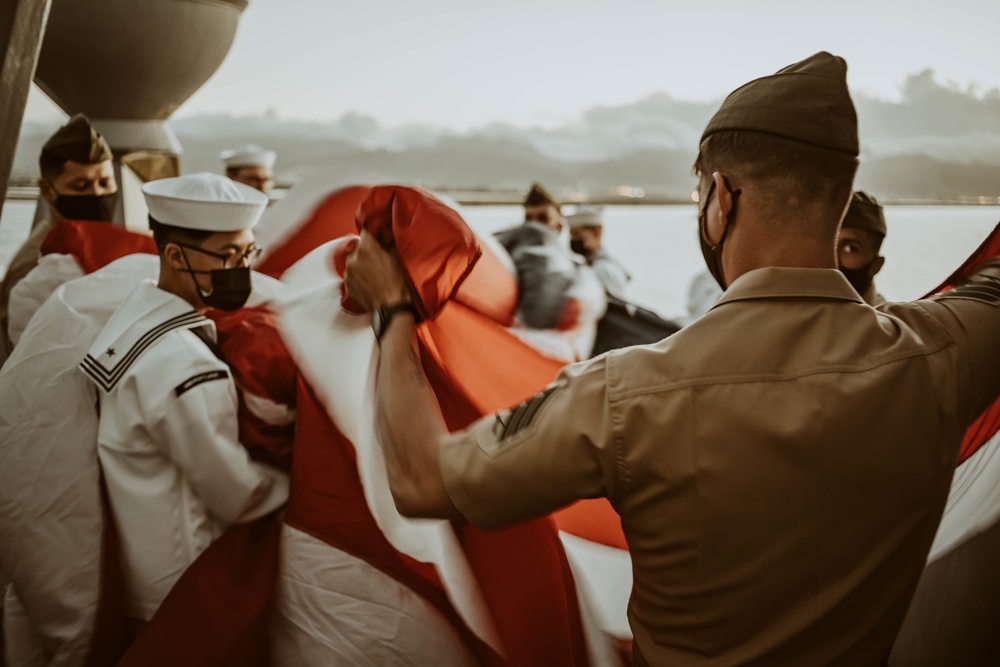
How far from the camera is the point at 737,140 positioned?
115 cm

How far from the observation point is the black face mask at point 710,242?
1.16 metres

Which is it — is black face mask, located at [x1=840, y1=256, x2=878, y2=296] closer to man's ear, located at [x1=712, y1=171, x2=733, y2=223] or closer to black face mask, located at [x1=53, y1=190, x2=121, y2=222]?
man's ear, located at [x1=712, y1=171, x2=733, y2=223]

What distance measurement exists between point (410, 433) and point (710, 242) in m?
0.55

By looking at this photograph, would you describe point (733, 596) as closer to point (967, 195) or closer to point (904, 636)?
point (904, 636)

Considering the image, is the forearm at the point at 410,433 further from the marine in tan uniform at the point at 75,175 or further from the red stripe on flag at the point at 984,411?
the marine in tan uniform at the point at 75,175

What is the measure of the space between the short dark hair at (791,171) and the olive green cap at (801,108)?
1cm

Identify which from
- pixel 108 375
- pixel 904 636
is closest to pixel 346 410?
pixel 108 375

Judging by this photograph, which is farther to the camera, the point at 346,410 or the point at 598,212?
the point at 598,212

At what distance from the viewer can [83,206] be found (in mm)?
3000

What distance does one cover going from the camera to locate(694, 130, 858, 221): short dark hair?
1108mm

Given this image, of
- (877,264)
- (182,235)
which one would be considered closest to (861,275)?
(877,264)

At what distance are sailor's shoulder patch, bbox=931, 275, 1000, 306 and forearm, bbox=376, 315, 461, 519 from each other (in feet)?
2.79

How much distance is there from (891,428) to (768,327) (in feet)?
0.72

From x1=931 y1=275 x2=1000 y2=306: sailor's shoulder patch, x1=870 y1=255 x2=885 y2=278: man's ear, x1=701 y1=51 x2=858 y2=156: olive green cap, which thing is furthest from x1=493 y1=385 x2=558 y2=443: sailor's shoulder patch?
x1=870 y1=255 x2=885 y2=278: man's ear
